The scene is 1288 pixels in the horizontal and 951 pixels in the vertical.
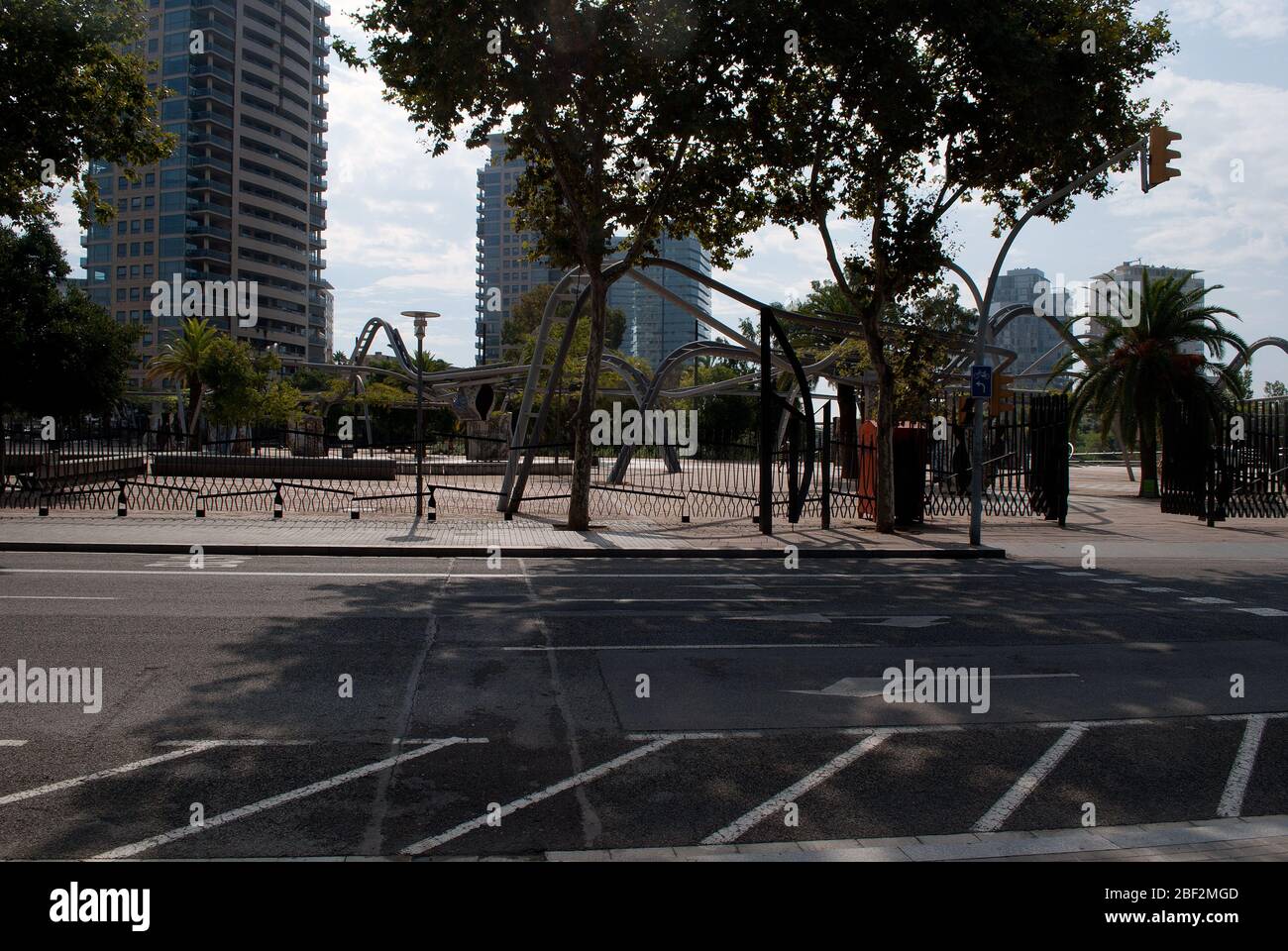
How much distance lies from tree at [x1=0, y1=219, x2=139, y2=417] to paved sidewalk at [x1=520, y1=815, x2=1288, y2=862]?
2611cm

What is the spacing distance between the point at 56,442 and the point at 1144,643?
25.1 metres

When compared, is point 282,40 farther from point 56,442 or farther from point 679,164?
point 679,164

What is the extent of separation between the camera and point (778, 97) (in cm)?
2055

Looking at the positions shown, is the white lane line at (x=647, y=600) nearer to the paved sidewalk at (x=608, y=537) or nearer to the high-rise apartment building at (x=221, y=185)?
the paved sidewalk at (x=608, y=537)

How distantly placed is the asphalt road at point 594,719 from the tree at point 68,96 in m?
9.88

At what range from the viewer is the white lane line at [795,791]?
5066 millimetres

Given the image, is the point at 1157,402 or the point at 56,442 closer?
the point at 56,442

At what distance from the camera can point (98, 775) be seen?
5770 millimetres

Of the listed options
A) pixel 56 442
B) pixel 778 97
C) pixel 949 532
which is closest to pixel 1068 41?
pixel 778 97

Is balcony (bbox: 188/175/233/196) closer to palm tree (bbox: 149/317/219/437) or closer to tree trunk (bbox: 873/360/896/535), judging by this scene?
palm tree (bbox: 149/317/219/437)

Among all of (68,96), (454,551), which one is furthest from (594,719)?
(68,96)

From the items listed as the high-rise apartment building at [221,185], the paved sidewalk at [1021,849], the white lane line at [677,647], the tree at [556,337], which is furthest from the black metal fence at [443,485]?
the high-rise apartment building at [221,185]

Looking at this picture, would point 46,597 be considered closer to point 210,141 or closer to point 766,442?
point 766,442

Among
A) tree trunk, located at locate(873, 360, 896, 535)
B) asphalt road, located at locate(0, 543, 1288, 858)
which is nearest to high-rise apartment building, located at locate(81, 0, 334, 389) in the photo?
tree trunk, located at locate(873, 360, 896, 535)
